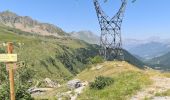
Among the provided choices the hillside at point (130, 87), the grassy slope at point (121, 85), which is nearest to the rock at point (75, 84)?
the grassy slope at point (121, 85)

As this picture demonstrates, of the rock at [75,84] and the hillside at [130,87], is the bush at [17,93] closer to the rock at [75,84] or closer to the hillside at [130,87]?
the hillside at [130,87]

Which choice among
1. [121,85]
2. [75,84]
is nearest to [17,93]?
[121,85]

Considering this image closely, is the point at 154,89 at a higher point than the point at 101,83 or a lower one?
lower

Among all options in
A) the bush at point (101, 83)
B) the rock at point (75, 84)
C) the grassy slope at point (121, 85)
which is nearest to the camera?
the grassy slope at point (121, 85)

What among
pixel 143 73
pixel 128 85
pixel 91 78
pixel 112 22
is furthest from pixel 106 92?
pixel 112 22

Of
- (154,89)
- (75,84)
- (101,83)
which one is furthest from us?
(75,84)

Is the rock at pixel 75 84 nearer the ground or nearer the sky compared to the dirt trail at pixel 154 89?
nearer the ground

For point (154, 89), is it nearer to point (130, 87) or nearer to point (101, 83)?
point (130, 87)

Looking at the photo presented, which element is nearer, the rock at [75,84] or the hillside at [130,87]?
the hillside at [130,87]

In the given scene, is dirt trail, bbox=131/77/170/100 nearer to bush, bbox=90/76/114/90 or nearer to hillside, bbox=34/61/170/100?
hillside, bbox=34/61/170/100

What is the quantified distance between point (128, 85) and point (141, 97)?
4.45m

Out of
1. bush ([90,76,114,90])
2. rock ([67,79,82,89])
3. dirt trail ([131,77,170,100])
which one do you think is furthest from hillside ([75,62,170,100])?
rock ([67,79,82,89])

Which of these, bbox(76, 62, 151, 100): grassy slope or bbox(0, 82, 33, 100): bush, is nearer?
bbox(0, 82, 33, 100): bush

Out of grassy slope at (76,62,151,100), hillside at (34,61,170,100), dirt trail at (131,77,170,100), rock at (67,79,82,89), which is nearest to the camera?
dirt trail at (131,77,170,100)
